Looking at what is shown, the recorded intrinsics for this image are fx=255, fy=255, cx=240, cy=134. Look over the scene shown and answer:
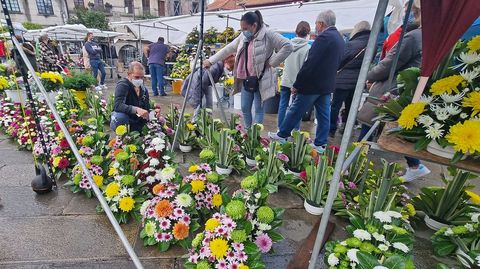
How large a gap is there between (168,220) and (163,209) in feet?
0.31

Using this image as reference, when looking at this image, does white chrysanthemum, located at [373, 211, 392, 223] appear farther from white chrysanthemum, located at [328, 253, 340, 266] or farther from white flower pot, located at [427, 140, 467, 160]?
white flower pot, located at [427, 140, 467, 160]

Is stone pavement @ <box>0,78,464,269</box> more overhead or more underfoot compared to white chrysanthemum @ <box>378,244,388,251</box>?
more underfoot

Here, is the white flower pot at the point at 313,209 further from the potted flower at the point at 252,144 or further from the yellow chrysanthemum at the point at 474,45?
the yellow chrysanthemum at the point at 474,45

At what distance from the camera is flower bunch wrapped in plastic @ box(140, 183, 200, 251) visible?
1.78 metres

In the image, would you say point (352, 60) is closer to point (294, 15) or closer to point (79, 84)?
point (294, 15)

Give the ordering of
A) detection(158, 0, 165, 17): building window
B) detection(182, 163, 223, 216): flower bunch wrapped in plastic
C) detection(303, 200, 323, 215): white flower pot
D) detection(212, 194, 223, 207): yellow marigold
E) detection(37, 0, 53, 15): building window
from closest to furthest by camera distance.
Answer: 1. detection(212, 194, 223, 207): yellow marigold
2. detection(182, 163, 223, 216): flower bunch wrapped in plastic
3. detection(303, 200, 323, 215): white flower pot
4. detection(37, 0, 53, 15): building window
5. detection(158, 0, 165, 17): building window

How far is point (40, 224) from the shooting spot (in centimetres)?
211

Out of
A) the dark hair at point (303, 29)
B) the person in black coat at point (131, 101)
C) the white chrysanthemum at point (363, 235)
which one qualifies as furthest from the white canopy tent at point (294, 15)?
the white chrysanthemum at point (363, 235)

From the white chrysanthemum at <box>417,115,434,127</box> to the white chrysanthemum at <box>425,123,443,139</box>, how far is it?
0.09 feet

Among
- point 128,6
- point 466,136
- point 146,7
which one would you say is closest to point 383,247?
point 466,136

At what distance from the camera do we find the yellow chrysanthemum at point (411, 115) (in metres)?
1.32

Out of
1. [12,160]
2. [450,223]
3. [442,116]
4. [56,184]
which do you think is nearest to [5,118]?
[12,160]

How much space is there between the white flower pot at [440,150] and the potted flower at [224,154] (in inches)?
72.5

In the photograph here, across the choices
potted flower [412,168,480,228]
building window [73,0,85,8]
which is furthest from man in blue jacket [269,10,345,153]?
building window [73,0,85,8]
